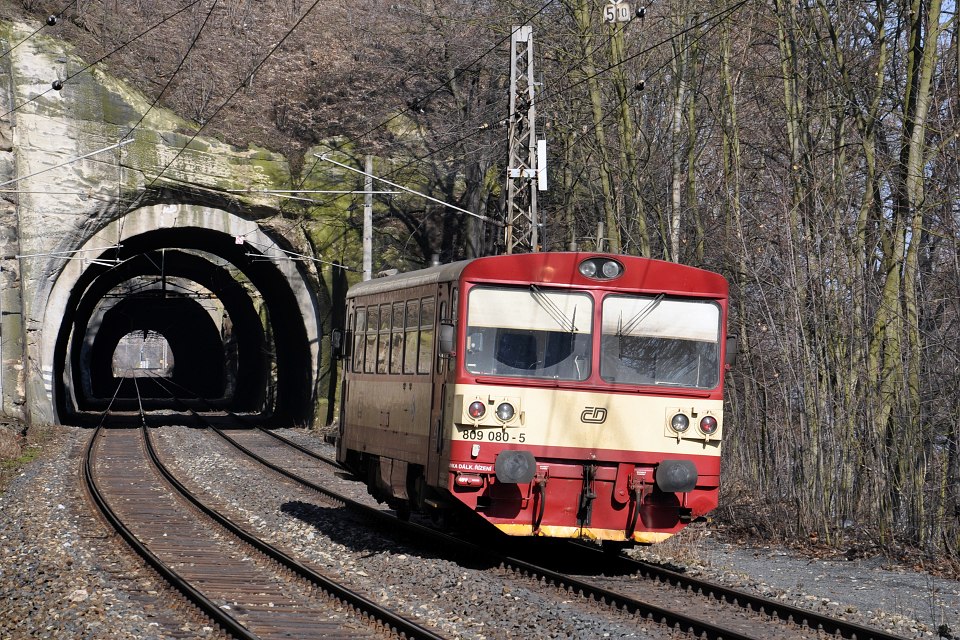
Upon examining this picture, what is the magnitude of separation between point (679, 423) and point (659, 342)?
2.65ft

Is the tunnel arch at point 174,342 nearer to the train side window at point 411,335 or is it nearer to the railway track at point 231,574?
the railway track at point 231,574

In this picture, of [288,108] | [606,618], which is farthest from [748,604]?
[288,108]

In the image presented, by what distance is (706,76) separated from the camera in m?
25.0

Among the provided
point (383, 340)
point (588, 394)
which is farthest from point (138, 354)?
point (588, 394)

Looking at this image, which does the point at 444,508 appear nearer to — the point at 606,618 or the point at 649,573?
the point at 649,573

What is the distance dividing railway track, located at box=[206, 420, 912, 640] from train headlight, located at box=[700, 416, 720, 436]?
1.38 metres

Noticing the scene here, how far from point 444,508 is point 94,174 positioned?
75.4 feet

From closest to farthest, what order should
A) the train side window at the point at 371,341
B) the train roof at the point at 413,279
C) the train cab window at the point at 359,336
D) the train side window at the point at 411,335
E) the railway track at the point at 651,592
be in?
1. the railway track at the point at 651,592
2. the train roof at the point at 413,279
3. the train side window at the point at 411,335
4. the train side window at the point at 371,341
5. the train cab window at the point at 359,336

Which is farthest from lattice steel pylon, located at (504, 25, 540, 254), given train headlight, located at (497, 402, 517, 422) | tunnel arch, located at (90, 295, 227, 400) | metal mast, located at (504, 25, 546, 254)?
tunnel arch, located at (90, 295, 227, 400)

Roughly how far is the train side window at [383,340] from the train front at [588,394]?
2.78 metres

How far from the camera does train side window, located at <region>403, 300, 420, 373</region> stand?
13.2m

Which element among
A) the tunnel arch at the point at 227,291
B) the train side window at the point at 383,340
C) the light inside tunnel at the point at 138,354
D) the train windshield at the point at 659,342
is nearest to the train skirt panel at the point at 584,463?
the train windshield at the point at 659,342

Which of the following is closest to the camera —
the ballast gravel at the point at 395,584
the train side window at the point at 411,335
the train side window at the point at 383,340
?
the ballast gravel at the point at 395,584

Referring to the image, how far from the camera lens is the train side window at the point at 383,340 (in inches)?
566
